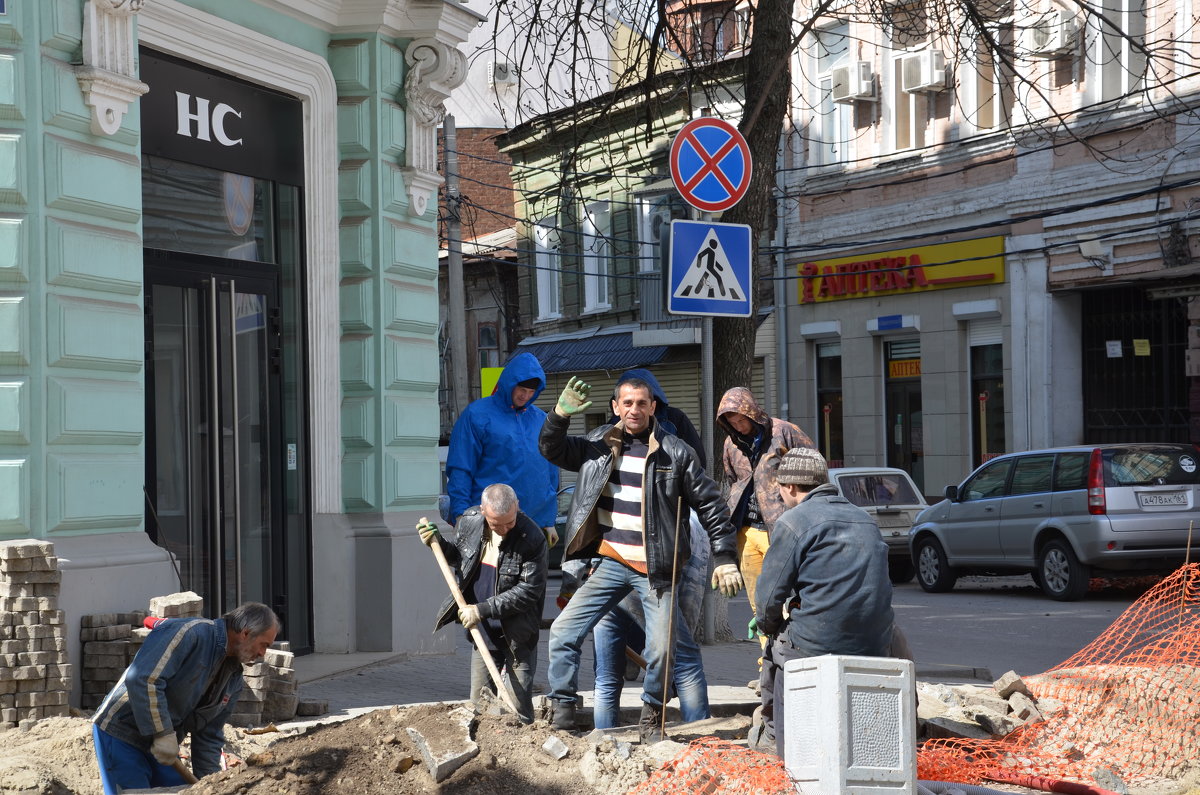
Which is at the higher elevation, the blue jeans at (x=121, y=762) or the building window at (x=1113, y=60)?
the building window at (x=1113, y=60)

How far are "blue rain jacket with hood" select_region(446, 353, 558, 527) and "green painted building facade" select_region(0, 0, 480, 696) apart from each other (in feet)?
4.80

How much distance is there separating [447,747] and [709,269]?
4559 millimetres

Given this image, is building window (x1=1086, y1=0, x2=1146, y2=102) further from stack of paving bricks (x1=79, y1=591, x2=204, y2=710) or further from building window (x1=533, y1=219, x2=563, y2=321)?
stack of paving bricks (x1=79, y1=591, x2=204, y2=710)

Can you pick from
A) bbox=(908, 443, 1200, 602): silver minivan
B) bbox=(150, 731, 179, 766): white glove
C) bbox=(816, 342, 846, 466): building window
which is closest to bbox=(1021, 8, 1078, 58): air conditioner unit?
bbox=(816, 342, 846, 466): building window

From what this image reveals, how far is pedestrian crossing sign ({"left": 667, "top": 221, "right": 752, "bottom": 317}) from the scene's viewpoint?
375 inches

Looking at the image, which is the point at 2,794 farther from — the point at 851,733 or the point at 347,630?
the point at 347,630

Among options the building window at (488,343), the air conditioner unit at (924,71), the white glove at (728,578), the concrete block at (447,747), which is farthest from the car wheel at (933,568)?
the building window at (488,343)

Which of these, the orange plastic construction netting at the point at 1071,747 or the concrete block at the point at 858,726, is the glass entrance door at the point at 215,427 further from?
the concrete block at the point at 858,726

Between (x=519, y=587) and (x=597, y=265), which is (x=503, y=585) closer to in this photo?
(x=519, y=587)

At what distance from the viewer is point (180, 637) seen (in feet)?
18.8

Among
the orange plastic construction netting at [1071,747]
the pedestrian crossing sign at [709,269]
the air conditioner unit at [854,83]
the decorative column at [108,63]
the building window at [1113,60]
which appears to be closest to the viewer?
the orange plastic construction netting at [1071,747]

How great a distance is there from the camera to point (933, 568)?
57.7 feet

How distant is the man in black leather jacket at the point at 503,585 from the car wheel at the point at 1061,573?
9.25 metres

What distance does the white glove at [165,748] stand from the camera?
18.5 ft
